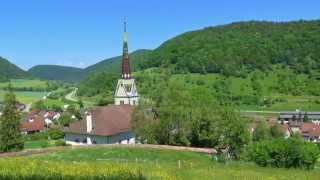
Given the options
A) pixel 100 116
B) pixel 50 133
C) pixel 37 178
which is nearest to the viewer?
pixel 37 178

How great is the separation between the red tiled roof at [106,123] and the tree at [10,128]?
7.90m

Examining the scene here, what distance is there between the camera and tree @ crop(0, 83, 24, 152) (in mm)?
66188

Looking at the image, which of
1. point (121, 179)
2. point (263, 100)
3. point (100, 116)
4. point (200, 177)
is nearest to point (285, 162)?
point (200, 177)

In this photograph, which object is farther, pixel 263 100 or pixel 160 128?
pixel 263 100

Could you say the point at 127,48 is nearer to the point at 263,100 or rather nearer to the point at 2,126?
the point at 2,126

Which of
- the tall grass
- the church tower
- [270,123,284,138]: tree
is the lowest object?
[270,123,284,138]: tree

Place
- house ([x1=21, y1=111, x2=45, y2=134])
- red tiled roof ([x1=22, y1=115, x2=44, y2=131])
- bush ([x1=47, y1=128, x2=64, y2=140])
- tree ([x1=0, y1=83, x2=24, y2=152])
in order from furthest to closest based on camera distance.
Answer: red tiled roof ([x1=22, y1=115, x2=44, y2=131])
house ([x1=21, y1=111, x2=45, y2=134])
bush ([x1=47, y1=128, x2=64, y2=140])
tree ([x1=0, y1=83, x2=24, y2=152])

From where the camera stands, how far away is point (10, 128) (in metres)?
66.8

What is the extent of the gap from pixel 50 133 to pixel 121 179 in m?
77.6

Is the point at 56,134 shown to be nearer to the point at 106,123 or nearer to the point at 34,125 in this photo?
the point at 106,123

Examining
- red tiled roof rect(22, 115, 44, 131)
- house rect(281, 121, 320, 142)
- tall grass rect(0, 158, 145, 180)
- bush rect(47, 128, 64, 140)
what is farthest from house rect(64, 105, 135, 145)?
house rect(281, 121, 320, 142)

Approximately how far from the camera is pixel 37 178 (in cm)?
1744

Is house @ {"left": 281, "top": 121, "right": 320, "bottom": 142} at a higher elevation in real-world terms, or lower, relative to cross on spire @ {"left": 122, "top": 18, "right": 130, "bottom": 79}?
lower

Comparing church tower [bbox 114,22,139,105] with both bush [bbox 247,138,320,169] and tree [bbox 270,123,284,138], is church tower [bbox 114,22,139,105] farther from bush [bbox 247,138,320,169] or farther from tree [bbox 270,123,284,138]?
bush [bbox 247,138,320,169]
